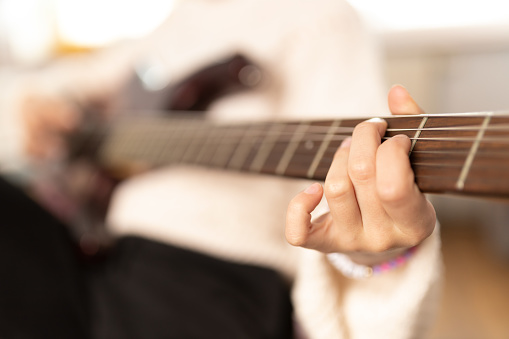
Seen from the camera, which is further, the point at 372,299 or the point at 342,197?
the point at 372,299

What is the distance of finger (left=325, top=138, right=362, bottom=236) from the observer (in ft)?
1.01

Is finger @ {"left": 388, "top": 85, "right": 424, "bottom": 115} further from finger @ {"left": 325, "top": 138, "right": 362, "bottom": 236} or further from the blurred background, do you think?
the blurred background

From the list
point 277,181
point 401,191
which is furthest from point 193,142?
point 401,191

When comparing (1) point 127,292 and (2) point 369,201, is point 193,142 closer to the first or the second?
(1) point 127,292

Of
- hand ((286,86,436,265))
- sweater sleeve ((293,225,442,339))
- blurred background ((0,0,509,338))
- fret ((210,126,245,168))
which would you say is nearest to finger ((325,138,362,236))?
hand ((286,86,436,265))

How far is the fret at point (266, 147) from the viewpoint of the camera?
0.45 m

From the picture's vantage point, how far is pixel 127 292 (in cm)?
63

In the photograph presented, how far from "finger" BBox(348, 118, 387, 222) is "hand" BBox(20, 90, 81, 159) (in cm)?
100

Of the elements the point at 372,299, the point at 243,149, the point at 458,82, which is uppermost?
the point at 243,149

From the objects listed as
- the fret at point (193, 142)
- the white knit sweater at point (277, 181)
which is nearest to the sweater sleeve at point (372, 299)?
the white knit sweater at point (277, 181)

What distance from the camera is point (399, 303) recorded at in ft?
1.30

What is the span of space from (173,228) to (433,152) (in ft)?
1.71

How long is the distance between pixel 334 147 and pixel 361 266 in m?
0.14

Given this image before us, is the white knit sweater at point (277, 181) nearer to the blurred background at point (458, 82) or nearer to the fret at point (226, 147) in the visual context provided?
the fret at point (226, 147)
